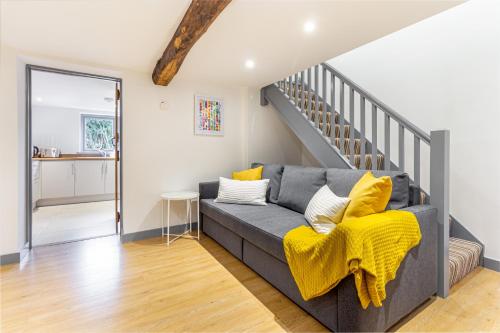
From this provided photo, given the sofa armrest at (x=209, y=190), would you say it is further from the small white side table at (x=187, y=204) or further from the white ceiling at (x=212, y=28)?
the white ceiling at (x=212, y=28)

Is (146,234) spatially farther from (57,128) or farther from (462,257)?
(57,128)

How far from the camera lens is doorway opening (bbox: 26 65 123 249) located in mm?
3068

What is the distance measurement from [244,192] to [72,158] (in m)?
4.02

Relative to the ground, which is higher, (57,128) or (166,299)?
(57,128)

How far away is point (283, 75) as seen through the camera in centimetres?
319

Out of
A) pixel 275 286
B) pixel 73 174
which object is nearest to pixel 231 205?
pixel 275 286

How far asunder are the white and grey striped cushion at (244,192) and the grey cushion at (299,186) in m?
0.22

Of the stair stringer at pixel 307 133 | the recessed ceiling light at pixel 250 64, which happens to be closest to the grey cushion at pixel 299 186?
the stair stringer at pixel 307 133

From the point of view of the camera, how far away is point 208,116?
346 cm

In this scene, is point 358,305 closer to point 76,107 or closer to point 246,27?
point 246,27

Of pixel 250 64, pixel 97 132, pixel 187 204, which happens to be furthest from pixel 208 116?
pixel 97 132

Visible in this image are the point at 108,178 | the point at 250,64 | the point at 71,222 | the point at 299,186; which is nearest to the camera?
the point at 299,186

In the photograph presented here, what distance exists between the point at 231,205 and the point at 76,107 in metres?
5.04

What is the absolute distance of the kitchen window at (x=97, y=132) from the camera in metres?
5.81
